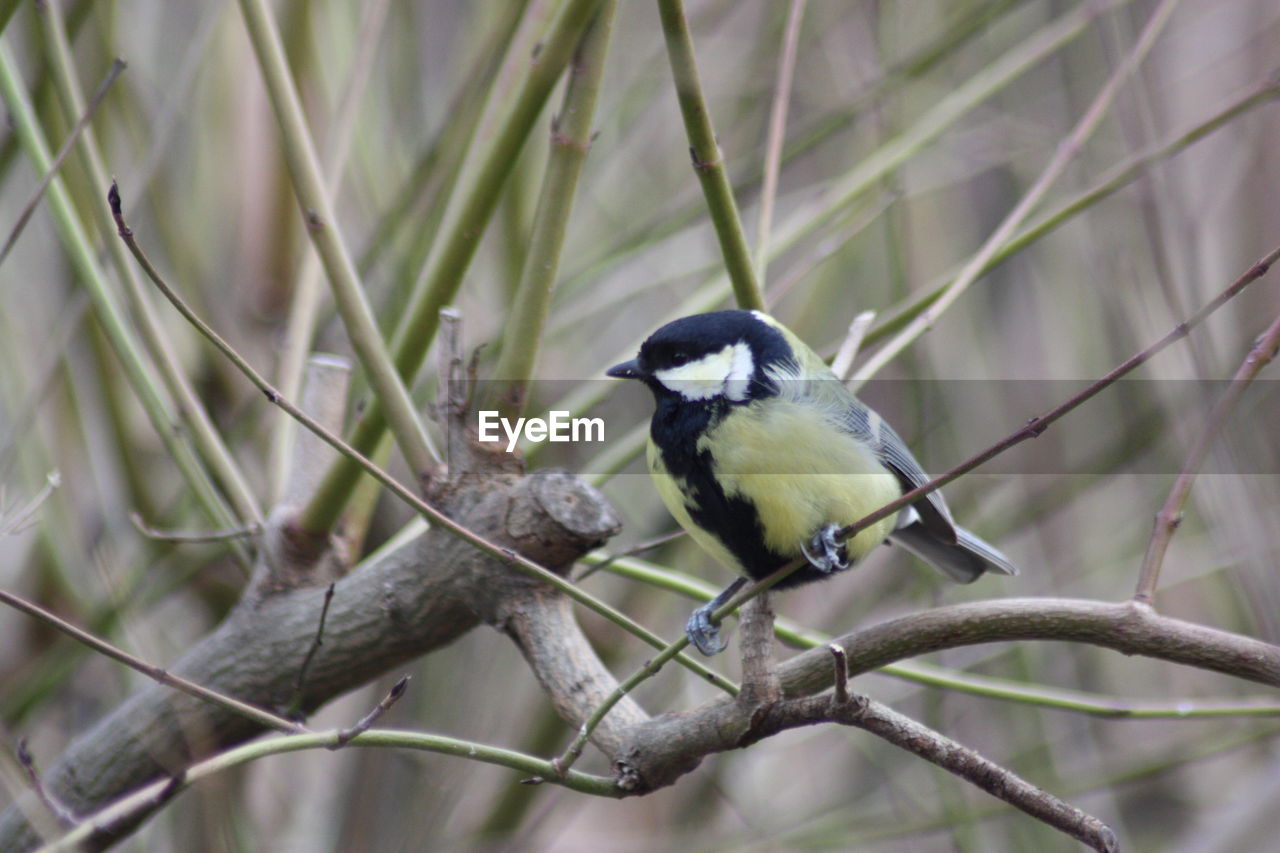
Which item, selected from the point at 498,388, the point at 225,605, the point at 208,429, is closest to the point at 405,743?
the point at 498,388

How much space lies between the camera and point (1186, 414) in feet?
5.40

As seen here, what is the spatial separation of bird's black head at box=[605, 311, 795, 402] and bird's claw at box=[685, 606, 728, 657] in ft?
0.76

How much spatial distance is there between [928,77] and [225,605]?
154cm

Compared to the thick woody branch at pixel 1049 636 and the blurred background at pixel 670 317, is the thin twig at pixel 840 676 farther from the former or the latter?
the blurred background at pixel 670 317

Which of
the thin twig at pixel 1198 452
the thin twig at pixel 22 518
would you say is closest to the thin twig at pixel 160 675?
the thin twig at pixel 22 518

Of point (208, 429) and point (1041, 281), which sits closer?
point (208, 429)


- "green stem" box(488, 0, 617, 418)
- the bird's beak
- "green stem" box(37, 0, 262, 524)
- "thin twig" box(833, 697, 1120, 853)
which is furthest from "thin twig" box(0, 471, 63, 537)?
"thin twig" box(833, 697, 1120, 853)

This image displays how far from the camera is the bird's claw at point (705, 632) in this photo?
1.18m

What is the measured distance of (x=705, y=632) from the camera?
47.6 inches

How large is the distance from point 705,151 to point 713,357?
0.27 meters

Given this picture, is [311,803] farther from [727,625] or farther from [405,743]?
[405,743]

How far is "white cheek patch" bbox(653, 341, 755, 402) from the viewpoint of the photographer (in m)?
1.19

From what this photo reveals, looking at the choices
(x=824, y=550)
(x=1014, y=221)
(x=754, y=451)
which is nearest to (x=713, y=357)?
(x=754, y=451)

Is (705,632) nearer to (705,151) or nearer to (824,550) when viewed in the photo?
(824,550)
